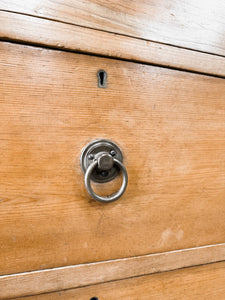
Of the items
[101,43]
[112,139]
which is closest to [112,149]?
[112,139]

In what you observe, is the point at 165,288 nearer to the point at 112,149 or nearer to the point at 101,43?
the point at 112,149

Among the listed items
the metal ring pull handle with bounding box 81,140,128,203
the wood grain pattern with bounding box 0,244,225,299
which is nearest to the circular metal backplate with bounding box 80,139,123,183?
the metal ring pull handle with bounding box 81,140,128,203

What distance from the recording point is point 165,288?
0.39 m

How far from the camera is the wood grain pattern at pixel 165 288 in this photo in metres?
0.34

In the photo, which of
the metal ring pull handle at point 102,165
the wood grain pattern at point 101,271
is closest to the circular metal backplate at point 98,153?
the metal ring pull handle at point 102,165

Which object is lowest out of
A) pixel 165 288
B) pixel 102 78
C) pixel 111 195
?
pixel 165 288

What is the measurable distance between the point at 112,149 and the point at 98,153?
1.0 inches

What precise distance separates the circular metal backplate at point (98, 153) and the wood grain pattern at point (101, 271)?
13 cm

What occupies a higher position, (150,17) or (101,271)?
(150,17)

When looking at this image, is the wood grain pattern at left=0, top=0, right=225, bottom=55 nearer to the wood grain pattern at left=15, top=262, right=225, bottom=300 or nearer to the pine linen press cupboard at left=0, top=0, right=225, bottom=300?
the pine linen press cupboard at left=0, top=0, right=225, bottom=300

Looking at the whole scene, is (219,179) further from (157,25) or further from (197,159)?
(157,25)

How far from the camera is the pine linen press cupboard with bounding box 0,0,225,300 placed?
30 centimetres

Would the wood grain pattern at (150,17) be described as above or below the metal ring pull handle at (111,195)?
above

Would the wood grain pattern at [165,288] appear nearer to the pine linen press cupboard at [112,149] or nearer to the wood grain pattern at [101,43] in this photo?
the pine linen press cupboard at [112,149]
